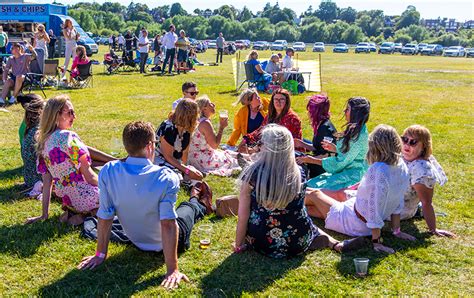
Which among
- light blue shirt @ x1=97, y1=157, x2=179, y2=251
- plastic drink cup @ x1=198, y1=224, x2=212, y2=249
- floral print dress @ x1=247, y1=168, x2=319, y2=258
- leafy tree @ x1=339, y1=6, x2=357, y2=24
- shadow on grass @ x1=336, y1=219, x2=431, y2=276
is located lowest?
plastic drink cup @ x1=198, y1=224, x2=212, y2=249

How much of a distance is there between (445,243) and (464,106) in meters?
10.1

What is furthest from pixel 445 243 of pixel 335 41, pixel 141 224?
pixel 335 41

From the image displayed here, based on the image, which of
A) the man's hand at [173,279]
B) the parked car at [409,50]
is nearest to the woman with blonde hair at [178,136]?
the man's hand at [173,279]

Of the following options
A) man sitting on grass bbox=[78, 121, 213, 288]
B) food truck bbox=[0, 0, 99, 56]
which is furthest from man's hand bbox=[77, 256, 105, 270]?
food truck bbox=[0, 0, 99, 56]

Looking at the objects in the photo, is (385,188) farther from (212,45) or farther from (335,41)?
(335,41)

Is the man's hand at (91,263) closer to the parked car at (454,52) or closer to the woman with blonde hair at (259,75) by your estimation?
the woman with blonde hair at (259,75)

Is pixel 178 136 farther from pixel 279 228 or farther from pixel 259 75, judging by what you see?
pixel 259 75

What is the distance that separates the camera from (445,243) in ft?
14.6

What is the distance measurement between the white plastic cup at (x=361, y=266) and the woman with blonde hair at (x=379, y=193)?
17.0 inches

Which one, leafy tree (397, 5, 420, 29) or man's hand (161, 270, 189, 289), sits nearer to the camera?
man's hand (161, 270, 189, 289)

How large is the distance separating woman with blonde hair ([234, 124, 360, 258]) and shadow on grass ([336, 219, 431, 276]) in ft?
0.35

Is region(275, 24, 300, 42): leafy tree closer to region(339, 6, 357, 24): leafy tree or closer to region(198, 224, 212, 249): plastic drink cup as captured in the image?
region(339, 6, 357, 24): leafy tree

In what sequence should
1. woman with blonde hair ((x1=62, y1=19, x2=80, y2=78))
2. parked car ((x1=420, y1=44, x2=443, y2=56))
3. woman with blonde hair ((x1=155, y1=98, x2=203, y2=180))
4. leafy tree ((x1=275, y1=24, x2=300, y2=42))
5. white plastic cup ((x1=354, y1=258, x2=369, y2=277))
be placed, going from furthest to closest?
leafy tree ((x1=275, y1=24, x2=300, y2=42)), parked car ((x1=420, y1=44, x2=443, y2=56)), woman with blonde hair ((x1=62, y1=19, x2=80, y2=78)), woman with blonde hair ((x1=155, y1=98, x2=203, y2=180)), white plastic cup ((x1=354, y1=258, x2=369, y2=277))

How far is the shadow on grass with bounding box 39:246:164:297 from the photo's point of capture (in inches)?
135
